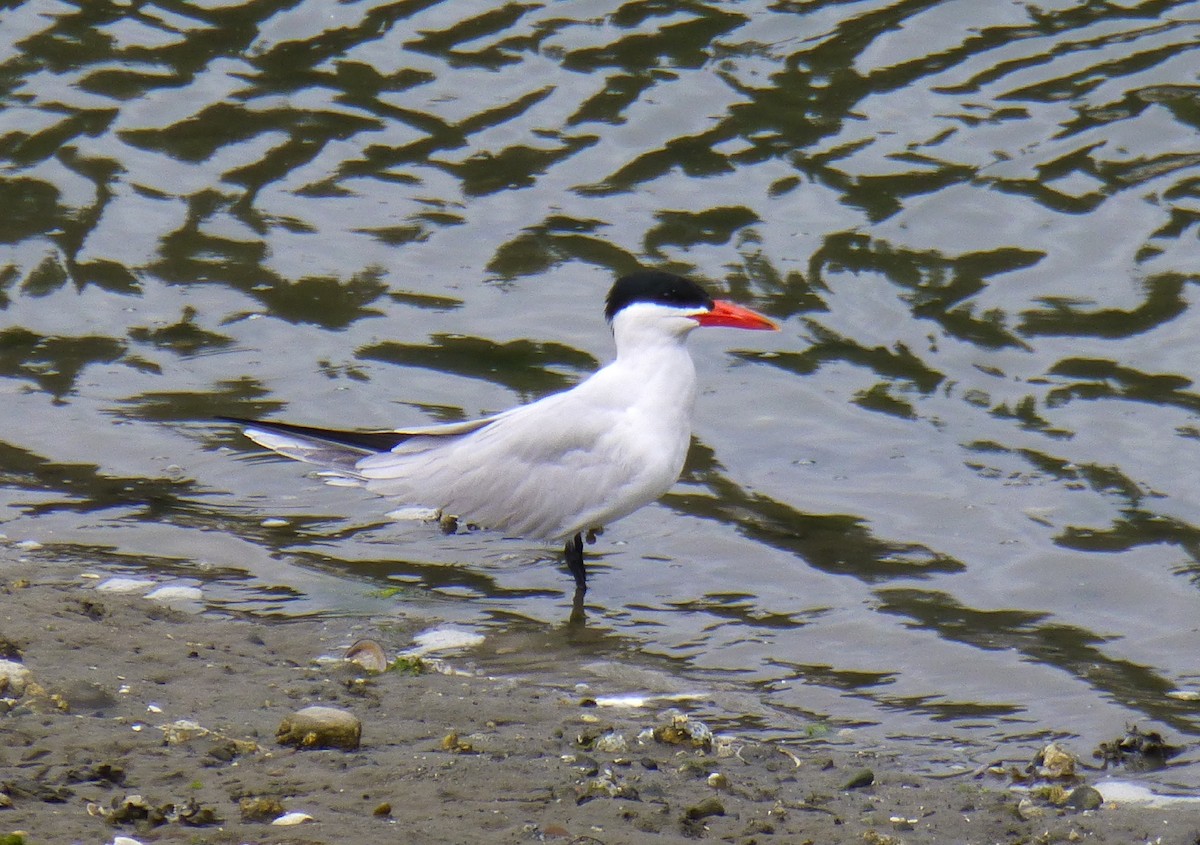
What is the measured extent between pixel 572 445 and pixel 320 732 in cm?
218

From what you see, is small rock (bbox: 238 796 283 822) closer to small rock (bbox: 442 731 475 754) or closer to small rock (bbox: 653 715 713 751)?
small rock (bbox: 442 731 475 754)

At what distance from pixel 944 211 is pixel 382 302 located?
2.73 meters

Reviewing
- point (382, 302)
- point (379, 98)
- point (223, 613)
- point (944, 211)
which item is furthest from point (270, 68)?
point (223, 613)


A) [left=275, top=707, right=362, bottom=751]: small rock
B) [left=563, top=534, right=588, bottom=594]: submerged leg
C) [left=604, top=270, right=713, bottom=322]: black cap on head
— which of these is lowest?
[left=563, top=534, right=588, bottom=594]: submerged leg

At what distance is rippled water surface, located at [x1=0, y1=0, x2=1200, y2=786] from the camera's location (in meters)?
5.05

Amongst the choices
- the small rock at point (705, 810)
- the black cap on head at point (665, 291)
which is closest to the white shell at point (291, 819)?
the small rock at point (705, 810)

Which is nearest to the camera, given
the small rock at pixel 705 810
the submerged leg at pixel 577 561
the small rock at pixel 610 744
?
the small rock at pixel 705 810

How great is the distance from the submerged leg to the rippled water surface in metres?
0.08

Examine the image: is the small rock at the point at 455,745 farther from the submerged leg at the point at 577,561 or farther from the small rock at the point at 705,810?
the submerged leg at the point at 577,561

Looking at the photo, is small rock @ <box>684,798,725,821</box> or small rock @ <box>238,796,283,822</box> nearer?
small rock @ <box>238,796,283,822</box>

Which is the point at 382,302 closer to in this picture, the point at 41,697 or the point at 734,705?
the point at 734,705

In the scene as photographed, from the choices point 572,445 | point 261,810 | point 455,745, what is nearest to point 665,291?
point 572,445

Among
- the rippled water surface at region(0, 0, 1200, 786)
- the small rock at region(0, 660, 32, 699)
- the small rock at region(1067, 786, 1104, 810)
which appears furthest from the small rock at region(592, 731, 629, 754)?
the small rock at region(0, 660, 32, 699)

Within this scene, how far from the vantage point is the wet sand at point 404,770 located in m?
2.96
